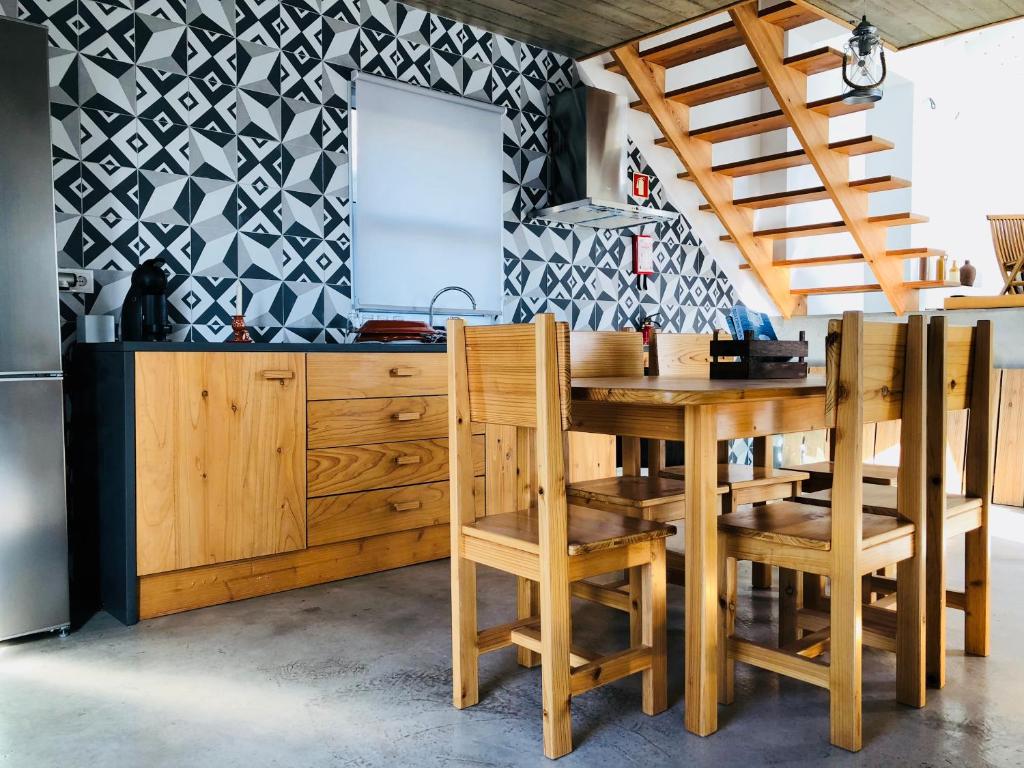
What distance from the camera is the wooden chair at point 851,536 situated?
1.73m

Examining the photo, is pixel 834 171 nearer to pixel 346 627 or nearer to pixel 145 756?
pixel 346 627

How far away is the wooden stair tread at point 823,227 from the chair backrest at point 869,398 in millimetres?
2799

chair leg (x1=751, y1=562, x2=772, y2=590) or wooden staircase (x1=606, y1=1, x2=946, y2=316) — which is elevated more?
wooden staircase (x1=606, y1=1, x2=946, y2=316)

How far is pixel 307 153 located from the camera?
3580mm

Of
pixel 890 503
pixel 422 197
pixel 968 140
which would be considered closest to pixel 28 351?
pixel 422 197

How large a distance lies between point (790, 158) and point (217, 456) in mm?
3468

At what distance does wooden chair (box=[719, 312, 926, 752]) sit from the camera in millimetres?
1732

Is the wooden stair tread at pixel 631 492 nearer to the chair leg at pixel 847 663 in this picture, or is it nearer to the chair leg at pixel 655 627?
the chair leg at pixel 655 627

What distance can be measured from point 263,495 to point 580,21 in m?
2.88

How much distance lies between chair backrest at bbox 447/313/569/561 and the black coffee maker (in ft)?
4.94

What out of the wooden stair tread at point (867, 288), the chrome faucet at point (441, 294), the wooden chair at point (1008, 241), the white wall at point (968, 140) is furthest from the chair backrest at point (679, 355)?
the white wall at point (968, 140)

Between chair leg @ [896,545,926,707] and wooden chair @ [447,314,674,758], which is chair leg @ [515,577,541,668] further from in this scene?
chair leg @ [896,545,926,707]

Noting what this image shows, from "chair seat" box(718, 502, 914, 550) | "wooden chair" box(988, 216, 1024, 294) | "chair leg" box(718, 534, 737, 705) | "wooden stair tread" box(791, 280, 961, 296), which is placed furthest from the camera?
"wooden chair" box(988, 216, 1024, 294)

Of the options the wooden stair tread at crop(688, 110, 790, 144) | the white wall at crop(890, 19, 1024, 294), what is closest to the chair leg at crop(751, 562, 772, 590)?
the wooden stair tread at crop(688, 110, 790, 144)
